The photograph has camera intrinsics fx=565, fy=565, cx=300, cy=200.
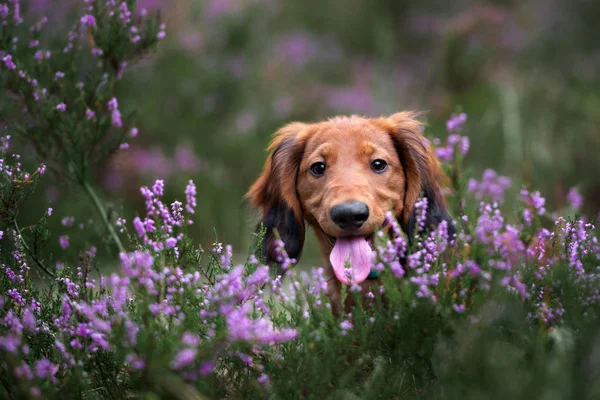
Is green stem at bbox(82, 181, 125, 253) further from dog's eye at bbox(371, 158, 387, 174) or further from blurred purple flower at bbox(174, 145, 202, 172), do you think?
blurred purple flower at bbox(174, 145, 202, 172)

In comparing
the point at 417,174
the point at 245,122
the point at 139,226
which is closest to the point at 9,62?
the point at 139,226

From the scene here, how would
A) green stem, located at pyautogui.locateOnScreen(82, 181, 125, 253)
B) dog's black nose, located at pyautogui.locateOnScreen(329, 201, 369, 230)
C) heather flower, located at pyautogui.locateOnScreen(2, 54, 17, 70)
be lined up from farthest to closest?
green stem, located at pyautogui.locateOnScreen(82, 181, 125, 253), heather flower, located at pyautogui.locateOnScreen(2, 54, 17, 70), dog's black nose, located at pyautogui.locateOnScreen(329, 201, 369, 230)

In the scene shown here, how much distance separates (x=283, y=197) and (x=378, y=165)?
1.91ft

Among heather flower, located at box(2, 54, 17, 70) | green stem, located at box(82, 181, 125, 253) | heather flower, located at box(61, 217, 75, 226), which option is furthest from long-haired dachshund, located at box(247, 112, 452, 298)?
heather flower, located at box(2, 54, 17, 70)

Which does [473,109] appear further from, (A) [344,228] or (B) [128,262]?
(B) [128,262]

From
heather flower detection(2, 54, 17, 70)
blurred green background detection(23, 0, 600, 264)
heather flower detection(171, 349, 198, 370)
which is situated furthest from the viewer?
blurred green background detection(23, 0, 600, 264)

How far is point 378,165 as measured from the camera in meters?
3.14

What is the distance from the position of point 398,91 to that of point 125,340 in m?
9.78

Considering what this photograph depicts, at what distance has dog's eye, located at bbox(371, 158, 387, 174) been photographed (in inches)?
123

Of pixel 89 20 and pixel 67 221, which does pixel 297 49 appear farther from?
pixel 67 221

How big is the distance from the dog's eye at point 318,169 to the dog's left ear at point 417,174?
48 centimetres

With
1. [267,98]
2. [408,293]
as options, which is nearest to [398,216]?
[408,293]

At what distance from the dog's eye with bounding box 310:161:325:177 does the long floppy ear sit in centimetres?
19

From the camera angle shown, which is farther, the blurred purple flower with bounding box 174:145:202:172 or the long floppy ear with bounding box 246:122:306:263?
the blurred purple flower with bounding box 174:145:202:172
